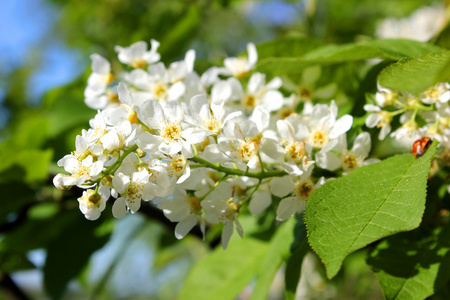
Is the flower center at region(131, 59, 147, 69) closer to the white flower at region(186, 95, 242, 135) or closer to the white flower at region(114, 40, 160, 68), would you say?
the white flower at region(114, 40, 160, 68)

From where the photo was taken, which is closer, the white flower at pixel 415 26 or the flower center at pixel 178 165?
the flower center at pixel 178 165

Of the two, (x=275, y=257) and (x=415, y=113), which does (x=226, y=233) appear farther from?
(x=415, y=113)

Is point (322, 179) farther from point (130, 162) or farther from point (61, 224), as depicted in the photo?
point (61, 224)

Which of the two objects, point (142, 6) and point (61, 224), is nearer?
point (61, 224)

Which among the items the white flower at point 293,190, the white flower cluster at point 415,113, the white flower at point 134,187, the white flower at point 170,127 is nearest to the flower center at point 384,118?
the white flower cluster at point 415,113

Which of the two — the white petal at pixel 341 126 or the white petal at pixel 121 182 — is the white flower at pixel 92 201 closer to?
the white petal at pixel 121 182

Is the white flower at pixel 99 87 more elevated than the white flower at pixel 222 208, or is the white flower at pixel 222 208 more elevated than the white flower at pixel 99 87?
the white flower at pixel 99 87

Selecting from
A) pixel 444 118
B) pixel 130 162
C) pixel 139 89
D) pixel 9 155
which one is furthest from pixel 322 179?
pixel 9 155
